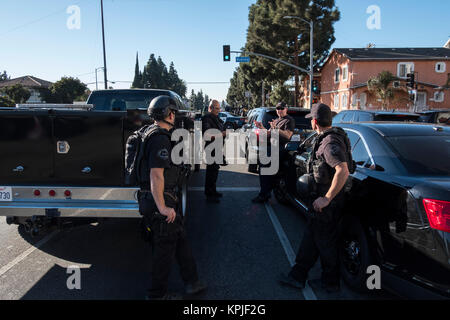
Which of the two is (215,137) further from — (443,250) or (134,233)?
(443,250)

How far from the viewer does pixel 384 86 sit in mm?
31812

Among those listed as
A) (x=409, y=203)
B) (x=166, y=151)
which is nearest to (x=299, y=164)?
(x=409, y=203)

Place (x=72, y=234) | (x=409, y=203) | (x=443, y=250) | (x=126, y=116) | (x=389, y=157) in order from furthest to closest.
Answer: (x=72, y=234) < (x=126, y=116) < (x=389, y=157) < (x=409, y=203) < (x=443, y=250)

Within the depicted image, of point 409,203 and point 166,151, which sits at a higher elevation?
point 166,151

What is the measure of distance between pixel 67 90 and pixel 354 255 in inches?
2452

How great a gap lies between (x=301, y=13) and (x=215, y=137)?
3095cm

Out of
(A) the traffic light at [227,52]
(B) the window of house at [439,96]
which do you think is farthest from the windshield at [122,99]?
(B) the window of house at [439,96]

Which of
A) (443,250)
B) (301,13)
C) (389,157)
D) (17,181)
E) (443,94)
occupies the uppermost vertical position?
(301,13)

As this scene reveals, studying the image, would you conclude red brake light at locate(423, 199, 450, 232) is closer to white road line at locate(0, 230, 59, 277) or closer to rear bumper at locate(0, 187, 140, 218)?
rear bumper at locate(0, 187, 140, 218)

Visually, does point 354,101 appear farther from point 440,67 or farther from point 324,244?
point 324,244

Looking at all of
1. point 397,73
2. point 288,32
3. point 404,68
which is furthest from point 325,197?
point 404,68

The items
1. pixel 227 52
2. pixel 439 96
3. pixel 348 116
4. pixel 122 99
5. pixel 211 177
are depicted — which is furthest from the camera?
pixel 439 96

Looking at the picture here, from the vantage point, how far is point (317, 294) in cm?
336

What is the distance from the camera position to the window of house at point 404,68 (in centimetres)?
3650
